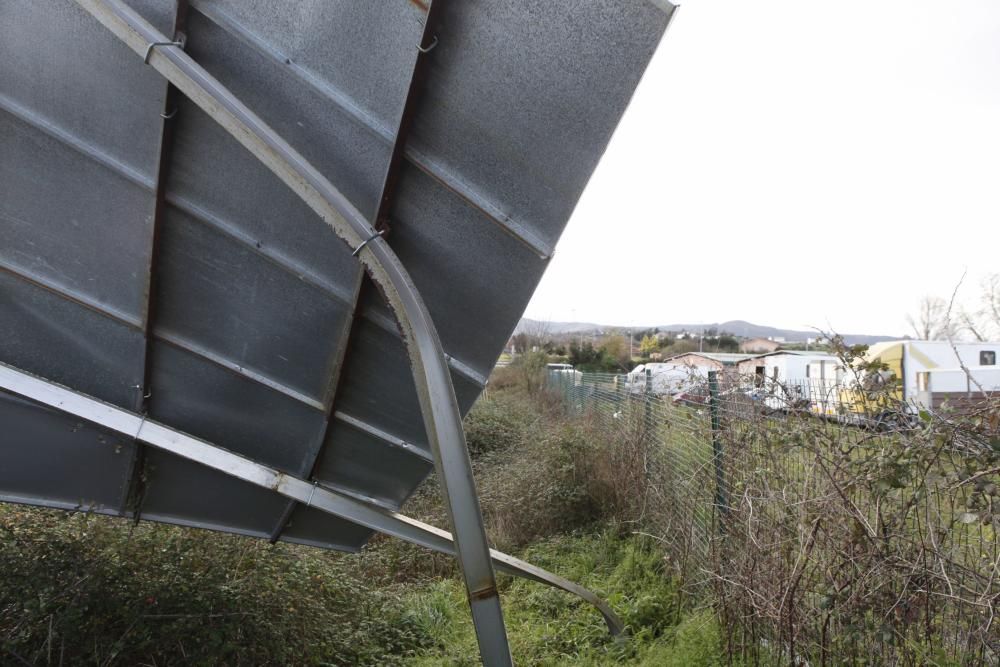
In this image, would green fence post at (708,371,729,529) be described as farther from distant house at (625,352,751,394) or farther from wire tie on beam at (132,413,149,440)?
wire tie on beam at (132,413,149,440)

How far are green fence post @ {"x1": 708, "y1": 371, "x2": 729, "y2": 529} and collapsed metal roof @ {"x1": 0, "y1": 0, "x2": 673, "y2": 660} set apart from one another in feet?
7.02

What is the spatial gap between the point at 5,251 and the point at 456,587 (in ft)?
19.5

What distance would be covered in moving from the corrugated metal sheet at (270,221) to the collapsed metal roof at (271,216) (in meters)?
0.01

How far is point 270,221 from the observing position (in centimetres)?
356

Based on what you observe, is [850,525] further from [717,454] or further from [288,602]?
[288,602]

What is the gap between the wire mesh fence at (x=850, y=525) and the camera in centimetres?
281

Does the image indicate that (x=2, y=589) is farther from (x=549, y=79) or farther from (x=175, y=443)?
(x=549, y=79)

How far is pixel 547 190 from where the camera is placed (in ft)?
9.97

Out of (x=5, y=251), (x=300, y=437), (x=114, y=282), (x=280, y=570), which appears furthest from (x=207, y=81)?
(x=280, y=570)

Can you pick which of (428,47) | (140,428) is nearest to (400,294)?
(428,47)

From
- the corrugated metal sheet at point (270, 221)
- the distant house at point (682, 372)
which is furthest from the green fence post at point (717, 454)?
the corrugated metal sheet at point (270, 221)

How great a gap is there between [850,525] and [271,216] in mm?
3375

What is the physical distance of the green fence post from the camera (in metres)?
5.03

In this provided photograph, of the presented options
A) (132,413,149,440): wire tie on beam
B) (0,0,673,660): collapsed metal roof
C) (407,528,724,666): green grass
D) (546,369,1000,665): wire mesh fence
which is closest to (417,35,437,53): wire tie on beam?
(0,0,673,660): collapsed metal roof
